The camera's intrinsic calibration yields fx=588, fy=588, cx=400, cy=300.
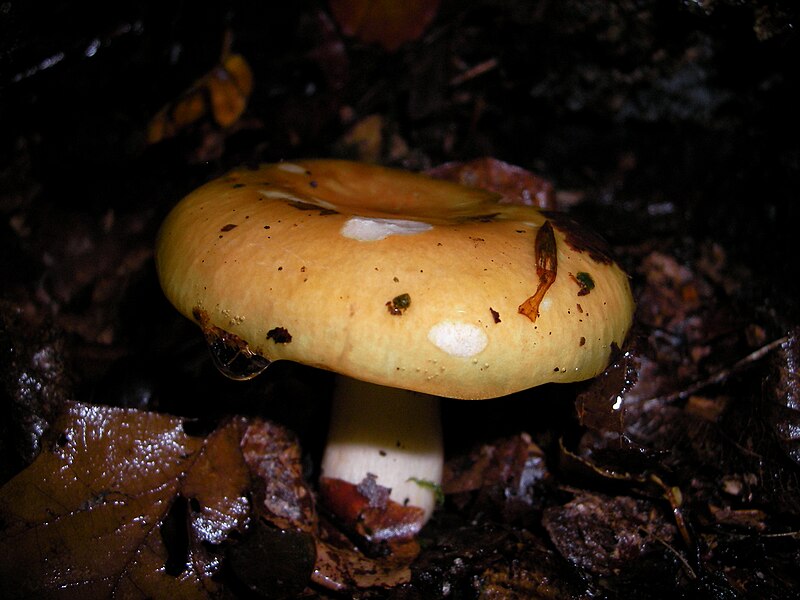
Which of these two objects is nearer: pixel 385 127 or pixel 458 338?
pixel 458 338

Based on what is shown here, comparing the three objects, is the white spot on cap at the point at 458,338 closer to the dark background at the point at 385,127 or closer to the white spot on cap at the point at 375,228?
the white spot on cap at the point at 375,228

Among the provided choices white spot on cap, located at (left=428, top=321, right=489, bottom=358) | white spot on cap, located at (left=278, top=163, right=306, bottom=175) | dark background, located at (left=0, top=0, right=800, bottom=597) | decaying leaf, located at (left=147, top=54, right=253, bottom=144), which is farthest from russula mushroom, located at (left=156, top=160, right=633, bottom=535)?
decaying leaf, located at (left=147, top=54, right=253, bottom=144)

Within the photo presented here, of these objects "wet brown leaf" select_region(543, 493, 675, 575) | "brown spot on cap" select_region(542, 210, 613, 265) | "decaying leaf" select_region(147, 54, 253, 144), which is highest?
"decaying leaf" select_region(147, 54, 253, 144)

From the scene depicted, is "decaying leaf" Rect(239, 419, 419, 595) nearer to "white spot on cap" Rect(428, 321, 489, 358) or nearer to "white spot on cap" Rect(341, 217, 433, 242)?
"white spot on cap" Rect(428, 321, 489, 358)

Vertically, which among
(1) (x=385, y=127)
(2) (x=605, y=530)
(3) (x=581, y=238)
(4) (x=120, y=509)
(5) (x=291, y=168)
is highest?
(5) (x=291, y=168)

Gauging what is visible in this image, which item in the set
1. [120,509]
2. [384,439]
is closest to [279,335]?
[384,439]

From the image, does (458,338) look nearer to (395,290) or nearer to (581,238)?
(395,290)

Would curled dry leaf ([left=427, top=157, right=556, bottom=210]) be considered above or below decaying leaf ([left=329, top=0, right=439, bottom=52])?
below
